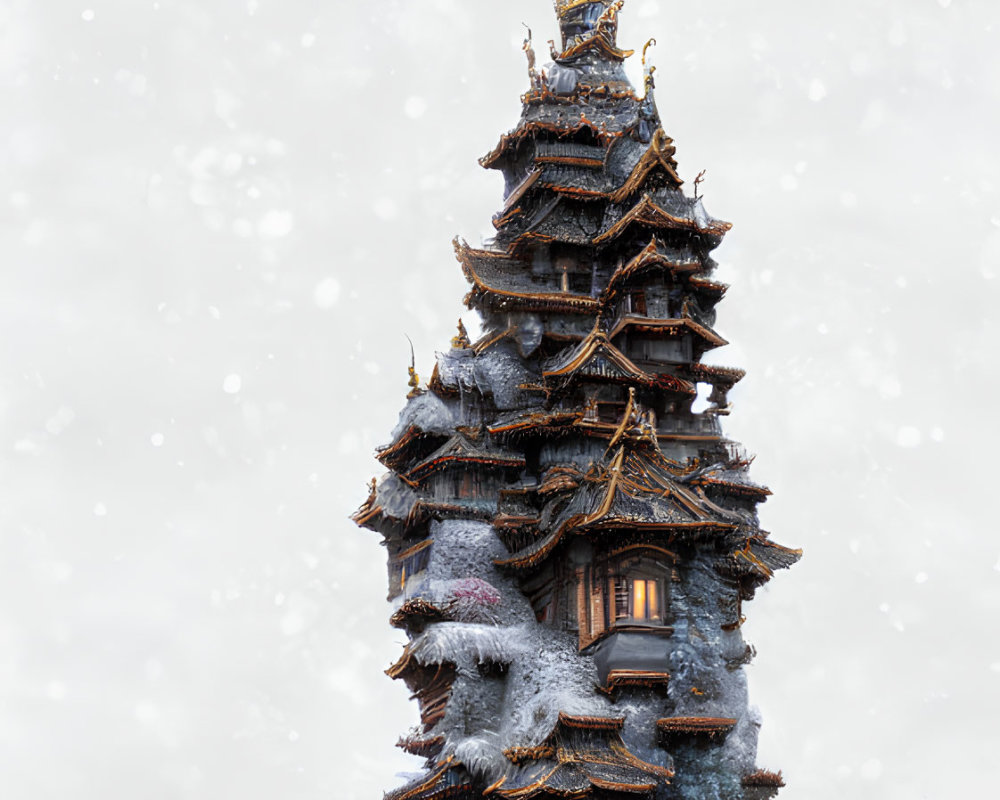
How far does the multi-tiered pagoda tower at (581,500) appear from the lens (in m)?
32.0

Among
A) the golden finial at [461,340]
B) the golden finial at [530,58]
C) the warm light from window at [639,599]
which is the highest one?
the golden finial at [530,58]

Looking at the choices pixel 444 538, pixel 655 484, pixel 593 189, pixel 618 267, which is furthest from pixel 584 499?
A: pixel 593 189

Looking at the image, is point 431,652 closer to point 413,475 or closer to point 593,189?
point 413,475

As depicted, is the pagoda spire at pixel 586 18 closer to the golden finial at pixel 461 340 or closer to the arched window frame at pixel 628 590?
the golden finial at pixel 461 340

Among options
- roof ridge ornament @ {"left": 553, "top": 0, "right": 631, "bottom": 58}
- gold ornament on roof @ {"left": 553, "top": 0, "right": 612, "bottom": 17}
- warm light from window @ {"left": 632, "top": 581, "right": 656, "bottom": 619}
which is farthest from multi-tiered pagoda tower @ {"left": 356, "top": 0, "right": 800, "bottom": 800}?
gold ornament on roof @ {"left": 553, "top": 0, "right": 612, "bottom": 17}

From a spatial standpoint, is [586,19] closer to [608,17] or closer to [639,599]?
[608,17]

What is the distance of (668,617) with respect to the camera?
108ft

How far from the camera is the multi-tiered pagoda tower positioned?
1260 inches

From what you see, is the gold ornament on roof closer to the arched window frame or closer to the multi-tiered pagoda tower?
the multi-tiered pagoda tower

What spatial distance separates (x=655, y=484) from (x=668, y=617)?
11.9 ft

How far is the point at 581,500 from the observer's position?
3362cm

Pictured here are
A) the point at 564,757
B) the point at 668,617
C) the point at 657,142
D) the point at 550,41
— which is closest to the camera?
the point at 564,757

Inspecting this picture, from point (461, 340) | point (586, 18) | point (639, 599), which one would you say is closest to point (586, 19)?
point (586, 18)

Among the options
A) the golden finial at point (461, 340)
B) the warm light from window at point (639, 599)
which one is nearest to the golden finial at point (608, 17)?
the golden finial at point (461, 340)
